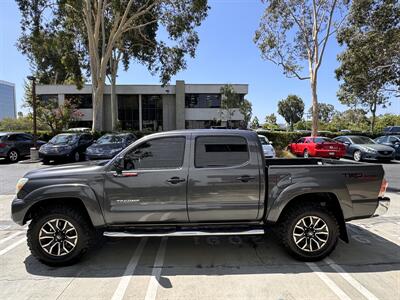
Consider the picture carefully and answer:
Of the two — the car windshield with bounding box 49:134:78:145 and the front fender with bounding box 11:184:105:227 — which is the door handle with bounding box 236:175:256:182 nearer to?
the front fender with bounding box 11:184:105:227

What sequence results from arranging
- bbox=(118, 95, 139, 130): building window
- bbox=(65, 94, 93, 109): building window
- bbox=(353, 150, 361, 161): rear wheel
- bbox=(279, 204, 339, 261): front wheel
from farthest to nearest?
bbox=(118, 95, 139, 130): building window < bbox=(65, 94, 93, 109): building window < bbox=(353, 150, 361, 161): rear wheel < bbox=(279, 204, 339, 261): front wheel

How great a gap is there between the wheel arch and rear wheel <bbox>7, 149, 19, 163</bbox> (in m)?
16.9

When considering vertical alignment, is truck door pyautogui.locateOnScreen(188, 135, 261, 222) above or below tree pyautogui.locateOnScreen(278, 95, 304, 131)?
below

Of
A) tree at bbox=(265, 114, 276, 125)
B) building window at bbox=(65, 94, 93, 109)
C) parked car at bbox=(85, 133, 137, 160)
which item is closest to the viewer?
parked car at bbox=(85, 133, 137, 160)

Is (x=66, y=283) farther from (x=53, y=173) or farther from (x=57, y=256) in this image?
(x=53, y=173)

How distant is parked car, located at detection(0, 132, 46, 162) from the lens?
1655 centimetres

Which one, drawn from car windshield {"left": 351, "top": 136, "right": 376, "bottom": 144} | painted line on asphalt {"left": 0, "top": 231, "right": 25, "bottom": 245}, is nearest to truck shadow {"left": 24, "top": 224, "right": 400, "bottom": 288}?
painted line on asphalt {"left": 0, "top": 231, "right": 25, "bottom": 245}

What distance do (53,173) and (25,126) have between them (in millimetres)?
62178

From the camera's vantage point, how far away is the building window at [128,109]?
1661 inches

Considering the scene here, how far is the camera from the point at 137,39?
23938 millimetres

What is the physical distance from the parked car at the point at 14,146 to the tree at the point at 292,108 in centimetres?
7999

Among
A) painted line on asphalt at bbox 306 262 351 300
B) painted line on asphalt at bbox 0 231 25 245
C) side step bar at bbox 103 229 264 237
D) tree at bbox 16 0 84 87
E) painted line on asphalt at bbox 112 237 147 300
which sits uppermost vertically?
tree at bbox 16 0 84 87

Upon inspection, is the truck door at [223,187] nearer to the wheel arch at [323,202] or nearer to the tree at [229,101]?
the wheel arch at [323,202]

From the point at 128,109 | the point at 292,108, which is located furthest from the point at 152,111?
the point at 292,108
